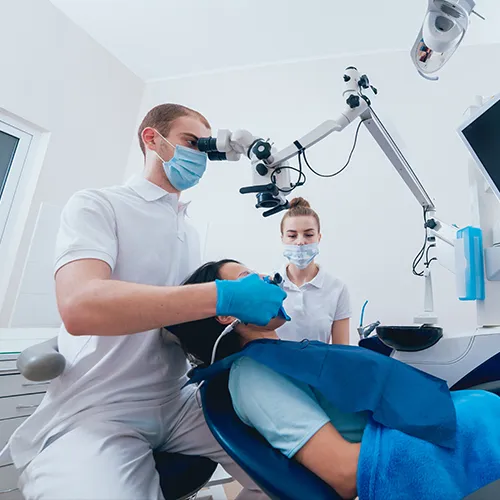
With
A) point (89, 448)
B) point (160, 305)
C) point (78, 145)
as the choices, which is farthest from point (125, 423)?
point (78, 145)

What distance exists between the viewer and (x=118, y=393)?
0.89m

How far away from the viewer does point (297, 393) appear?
0.71 m

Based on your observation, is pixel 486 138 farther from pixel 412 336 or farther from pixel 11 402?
pixel 11 402

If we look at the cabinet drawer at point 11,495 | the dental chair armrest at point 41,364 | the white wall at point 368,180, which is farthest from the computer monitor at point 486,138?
the cabinet drawer at point 11,495

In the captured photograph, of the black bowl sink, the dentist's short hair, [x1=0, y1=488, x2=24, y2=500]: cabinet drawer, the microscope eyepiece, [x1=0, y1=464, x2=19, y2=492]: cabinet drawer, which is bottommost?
[x1=0, y1=488, x2=24, y2=500]: cabinet drawer

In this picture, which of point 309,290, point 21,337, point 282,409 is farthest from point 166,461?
point 21,337

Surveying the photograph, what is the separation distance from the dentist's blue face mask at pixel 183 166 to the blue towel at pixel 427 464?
0.88 meters

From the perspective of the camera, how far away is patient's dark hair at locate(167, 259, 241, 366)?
92cm

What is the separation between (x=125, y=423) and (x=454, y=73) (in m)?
2.60

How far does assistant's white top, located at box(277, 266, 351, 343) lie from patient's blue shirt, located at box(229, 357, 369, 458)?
31.8 inches

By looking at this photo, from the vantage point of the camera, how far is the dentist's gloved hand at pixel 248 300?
73 centimetres

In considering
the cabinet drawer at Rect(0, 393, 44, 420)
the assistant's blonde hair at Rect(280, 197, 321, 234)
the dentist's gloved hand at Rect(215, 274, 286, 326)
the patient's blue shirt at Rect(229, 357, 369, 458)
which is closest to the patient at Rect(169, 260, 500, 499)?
the patient's blue shirt at Rect(229, 357, 369, 458)

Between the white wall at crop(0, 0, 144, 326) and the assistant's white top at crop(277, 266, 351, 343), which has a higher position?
the white wall at crop(0, 0, 144, 326)

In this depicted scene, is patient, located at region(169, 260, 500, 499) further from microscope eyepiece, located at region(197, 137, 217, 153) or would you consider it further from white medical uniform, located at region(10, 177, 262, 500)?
microscope eyepiece, located at region(197, 137, 217, 153)
